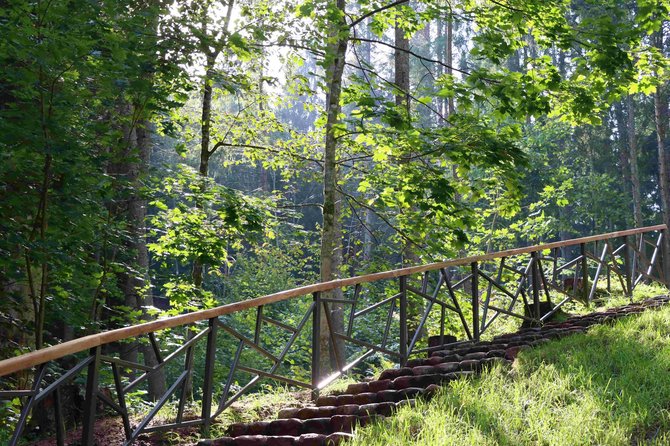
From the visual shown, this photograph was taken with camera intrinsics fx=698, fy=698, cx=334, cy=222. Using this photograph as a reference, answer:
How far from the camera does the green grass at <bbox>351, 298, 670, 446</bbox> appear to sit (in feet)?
13.7

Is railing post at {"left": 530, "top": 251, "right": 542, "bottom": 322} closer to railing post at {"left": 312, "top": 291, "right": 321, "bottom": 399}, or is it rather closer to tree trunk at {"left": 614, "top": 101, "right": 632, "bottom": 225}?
railing post at {"left": 312, "top": 291, "right": 321, "bottom": 399}

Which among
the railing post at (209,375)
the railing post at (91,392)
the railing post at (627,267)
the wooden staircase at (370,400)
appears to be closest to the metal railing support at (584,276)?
the railing post at (627,267)

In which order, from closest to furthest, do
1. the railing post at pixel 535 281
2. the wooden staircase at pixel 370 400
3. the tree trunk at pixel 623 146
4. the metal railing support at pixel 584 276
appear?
1. the wooden staircase at pixel 370 400
2. the railing post at pixel 535 281
3. the metal railing support at pixel 584 276
4. the tree trunk at pixel 623 146

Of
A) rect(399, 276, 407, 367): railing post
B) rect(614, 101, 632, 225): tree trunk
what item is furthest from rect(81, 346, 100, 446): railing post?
rect(614, 101, 632, 225): tree trunk

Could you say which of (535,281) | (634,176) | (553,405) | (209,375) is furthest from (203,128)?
(634,176)

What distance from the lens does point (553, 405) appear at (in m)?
4.83

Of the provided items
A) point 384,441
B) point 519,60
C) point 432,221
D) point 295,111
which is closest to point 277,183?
point 519,60

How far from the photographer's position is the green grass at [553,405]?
417cm

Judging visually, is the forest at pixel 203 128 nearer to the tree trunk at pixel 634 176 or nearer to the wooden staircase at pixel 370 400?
the wooden staircase at pixel 370 400

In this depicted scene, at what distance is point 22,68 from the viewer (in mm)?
5961

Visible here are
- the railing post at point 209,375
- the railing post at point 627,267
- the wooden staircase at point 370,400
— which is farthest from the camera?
the railing post at point 627,267

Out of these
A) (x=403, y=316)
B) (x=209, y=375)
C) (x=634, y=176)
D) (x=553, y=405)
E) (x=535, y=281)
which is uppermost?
(x=634, y=176)

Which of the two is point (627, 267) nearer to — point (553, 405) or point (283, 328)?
point (283, 328)

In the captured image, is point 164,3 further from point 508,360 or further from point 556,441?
point 556,441
